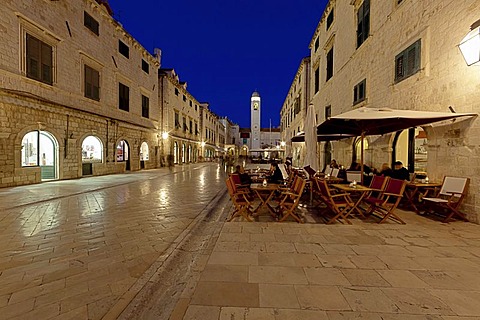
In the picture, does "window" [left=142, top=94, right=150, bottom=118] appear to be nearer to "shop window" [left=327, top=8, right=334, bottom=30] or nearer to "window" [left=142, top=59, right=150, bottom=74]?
"window" [left=142, top=59, right=150, bottom=74]

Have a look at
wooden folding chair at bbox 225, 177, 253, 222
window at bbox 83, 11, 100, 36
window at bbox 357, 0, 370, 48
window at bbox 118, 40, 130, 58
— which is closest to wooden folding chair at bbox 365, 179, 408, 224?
wooden folding chair at bbox 225, 177, 253, 222

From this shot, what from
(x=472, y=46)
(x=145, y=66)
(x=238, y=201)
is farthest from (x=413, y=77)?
(x=145, y=66)

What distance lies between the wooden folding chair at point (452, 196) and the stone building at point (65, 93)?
13.0 metres

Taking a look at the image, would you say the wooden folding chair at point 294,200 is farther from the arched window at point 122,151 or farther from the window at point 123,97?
the window at point 123,97

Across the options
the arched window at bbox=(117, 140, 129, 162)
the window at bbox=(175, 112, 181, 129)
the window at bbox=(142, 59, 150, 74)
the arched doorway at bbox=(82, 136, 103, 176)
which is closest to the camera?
the arched doorway at bbox=(82, 136, 103, 176)

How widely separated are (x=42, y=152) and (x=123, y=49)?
29.4ft

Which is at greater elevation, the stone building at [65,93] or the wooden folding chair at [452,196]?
the stone building at [65,93]

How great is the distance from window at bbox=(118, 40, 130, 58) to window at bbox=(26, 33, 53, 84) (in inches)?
234

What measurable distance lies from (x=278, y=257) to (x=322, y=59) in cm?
1621

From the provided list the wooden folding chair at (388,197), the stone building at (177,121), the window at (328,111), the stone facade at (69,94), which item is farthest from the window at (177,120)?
the wooden folding chair at (388,197)

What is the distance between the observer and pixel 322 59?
16516 mm

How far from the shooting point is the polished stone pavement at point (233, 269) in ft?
7.28

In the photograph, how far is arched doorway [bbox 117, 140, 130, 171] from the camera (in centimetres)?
1653

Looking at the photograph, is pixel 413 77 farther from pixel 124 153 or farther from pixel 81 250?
pixel 124 153
